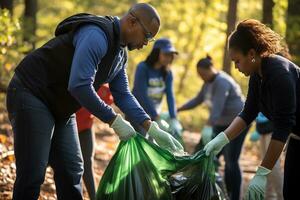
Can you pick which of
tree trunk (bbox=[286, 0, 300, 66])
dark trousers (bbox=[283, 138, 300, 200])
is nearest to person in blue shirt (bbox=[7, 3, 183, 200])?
dark trousers (bbox=[283, 138, 300, 200])

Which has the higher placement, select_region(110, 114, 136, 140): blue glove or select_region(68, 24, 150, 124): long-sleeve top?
select_region(68, 24, 150, 124): long-sleeve top

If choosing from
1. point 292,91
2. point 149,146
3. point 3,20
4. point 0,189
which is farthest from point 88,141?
point 292,91

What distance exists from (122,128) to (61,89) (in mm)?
475

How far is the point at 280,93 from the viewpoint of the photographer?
3318 millimetres

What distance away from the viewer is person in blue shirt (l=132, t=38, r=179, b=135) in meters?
6.12

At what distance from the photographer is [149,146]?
12.4 feet

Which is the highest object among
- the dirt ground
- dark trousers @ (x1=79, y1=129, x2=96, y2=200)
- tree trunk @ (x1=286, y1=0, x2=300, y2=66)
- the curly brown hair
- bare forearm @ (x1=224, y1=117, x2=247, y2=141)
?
tree trunk @ (x1=286, y1=0, x2=300, y2=66)

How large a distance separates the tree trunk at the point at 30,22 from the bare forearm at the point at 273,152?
18.4 feet

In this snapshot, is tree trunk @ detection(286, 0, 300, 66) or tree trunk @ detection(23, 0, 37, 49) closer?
tree trunk @ detection(286, 0, 300, 66)

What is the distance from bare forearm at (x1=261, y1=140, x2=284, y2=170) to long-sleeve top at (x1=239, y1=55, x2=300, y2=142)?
0.03 m

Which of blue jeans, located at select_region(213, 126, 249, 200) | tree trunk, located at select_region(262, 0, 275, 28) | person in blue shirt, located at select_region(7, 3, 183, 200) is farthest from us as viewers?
tree trunk, located at select_region(262, 0, 275, 28)

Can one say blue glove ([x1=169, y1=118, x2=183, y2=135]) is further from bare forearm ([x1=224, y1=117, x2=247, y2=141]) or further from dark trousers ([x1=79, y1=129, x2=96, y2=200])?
bare forearm ([x1=224, y1=117, x2=247, y2=141])

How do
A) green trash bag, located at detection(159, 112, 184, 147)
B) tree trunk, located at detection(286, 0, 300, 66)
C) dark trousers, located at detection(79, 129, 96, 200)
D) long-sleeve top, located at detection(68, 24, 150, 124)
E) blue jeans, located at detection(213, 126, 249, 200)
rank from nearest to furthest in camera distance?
1. long-sleeve top, located at detection(68, 24, 150, 124)
2. dark trousers, located at detection(79, 129, 96, 200)
3. green trash bag, located at detection(159, 112, 184, 147)
4. blue jeans, located at detection(213, 126, 249, 200)
5. tree trunk, located at detection(286, 0, 300, 66)

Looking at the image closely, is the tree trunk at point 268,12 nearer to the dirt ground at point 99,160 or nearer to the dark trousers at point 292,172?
the dirt ground at point 99,160
